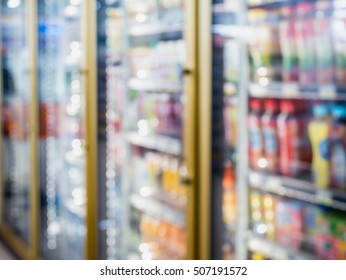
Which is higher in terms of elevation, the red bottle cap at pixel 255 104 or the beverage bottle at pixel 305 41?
the beverage bottle at pixel 305 41

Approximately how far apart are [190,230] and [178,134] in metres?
0.53

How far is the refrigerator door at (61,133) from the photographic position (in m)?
3.83

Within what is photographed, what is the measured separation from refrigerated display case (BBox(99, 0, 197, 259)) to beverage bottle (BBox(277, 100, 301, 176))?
50 centimetres

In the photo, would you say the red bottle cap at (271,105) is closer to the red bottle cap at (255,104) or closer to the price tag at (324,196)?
the red bottle cap at (255,104)

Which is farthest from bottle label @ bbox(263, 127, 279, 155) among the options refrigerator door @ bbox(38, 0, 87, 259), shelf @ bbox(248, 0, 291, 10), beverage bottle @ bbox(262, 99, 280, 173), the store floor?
the store floor

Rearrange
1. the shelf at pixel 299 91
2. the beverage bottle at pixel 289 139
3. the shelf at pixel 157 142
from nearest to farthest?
the shelf at pixel 299 91 < the beverage bottle at pixel 289 139 < the shelf at pixel 157 142

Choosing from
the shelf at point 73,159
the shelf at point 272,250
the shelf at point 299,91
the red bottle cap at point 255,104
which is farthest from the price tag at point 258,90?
the shelf at point 73,159

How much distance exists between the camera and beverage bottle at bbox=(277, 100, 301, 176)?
2301 mm

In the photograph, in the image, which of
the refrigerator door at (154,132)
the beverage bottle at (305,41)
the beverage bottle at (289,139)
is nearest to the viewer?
the beverage bottle at (305,41)

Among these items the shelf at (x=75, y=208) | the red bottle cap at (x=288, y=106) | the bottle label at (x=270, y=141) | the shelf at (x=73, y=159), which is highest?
the red bottle cap at (x=288, y=106)

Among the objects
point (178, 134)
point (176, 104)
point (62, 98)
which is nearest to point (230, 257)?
point (178, 134)

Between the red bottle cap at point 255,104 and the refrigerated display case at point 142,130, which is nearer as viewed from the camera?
the red bottle cap at point 255,104

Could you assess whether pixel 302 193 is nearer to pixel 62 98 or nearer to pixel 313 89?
pixel 313 89

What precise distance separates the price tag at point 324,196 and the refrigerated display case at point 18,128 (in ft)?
8.21
